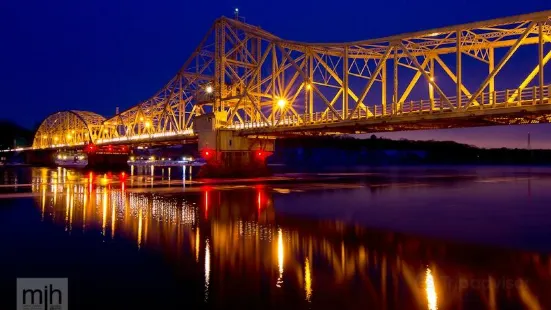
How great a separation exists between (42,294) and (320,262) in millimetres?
6901

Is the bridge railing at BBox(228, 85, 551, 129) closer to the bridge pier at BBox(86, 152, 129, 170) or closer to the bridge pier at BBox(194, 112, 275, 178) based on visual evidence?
the bridge pier at BBox(194, 112, 275, 178)

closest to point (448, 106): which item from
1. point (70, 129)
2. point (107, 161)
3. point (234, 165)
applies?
point (234, 165)

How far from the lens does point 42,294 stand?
32.1 ft

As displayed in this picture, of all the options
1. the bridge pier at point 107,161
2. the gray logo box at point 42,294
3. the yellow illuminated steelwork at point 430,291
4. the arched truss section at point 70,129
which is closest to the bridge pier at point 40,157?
the arched truss section at point 70,129

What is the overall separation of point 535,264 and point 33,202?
26.7 m

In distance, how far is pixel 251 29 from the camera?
193 feet

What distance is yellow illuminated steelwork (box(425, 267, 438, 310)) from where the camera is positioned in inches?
350

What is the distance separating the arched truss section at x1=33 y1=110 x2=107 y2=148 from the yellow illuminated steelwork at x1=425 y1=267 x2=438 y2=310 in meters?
120

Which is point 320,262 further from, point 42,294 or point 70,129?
point 70,129

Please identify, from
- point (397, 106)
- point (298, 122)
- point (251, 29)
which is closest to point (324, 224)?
point (397, 106)

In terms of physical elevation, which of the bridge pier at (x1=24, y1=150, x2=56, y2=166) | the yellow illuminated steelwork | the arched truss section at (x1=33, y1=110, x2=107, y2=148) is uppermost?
the arched truss section at (x1=33, y1=110, x2=107, y2=148)

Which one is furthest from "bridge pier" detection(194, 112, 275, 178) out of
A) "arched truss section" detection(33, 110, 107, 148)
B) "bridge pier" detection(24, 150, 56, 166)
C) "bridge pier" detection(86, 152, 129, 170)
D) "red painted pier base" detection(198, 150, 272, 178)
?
"bridge pier" detection(24, 150, 56, 166)

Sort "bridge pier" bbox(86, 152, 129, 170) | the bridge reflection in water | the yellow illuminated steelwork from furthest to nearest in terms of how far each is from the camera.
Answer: "bridge pier" bbox(86, 152, 129, 170) → the bridge reflection in water → the yellow illuminated steelwork

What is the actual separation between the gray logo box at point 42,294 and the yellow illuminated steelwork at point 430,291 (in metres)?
7.42
